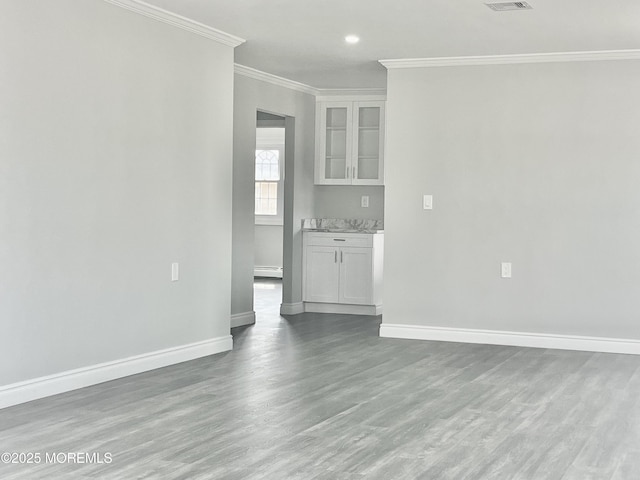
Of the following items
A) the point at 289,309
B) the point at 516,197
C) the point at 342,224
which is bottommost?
the point at 289,309

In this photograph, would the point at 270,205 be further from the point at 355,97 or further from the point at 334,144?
the point at 355,97

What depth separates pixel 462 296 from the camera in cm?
682

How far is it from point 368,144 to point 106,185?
4.26 meters

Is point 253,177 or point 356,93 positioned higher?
point 356,93

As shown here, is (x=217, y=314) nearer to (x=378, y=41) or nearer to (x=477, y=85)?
(x=378, y=41)

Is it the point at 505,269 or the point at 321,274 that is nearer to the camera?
the point at 505,269

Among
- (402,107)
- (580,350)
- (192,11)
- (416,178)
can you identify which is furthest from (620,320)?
(192,11)

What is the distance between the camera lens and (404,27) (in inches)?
223

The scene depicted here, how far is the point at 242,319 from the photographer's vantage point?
7.60 m

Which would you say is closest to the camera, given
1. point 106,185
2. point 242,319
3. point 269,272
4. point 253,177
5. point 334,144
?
point 106,185

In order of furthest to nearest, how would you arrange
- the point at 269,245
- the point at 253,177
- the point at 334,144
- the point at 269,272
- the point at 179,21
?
the point at 269,245 → the point at 269,272 → the point at 334,144 → the point at 253,177 → the point at 179,21

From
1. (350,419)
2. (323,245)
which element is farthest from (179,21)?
(323,245)

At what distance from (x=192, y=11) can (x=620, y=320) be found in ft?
13.1

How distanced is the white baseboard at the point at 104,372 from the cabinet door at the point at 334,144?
3.05 meters
